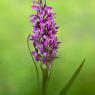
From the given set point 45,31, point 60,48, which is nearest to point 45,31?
point 45,31

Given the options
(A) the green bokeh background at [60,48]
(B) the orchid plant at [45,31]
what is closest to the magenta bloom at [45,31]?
(B) the orchid plant at [45,31]

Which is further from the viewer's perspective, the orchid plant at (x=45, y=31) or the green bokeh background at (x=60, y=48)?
the green bokeh background at (x=60, y=48)

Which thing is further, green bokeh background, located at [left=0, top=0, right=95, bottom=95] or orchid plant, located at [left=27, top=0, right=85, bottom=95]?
green bokeh background, located at [left=0, top=0, right=95, bottom=95]

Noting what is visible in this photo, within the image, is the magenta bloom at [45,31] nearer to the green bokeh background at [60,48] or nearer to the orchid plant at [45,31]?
the orchid plant at [45,31]

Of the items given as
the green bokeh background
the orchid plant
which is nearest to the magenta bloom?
the orchid plant

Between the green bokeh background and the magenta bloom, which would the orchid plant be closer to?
the magenta bloom
